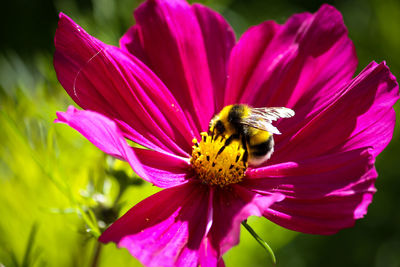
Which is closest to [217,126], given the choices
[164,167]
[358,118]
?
[164,167]

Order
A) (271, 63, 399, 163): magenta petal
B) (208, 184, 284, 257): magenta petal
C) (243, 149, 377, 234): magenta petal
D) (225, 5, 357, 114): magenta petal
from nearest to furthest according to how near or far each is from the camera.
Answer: (208, 184, 284, 257): magenta petal, (243, 149, 377, 234): magenta petal, (271, 63, 399, 163): magenta petal, (225, 5, 357, 114): magenta petal

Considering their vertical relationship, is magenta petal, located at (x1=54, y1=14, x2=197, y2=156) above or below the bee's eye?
above

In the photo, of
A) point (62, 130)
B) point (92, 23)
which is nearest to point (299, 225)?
point (62, 130)

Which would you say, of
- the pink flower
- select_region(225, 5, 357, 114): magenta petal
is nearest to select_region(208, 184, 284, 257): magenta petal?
the pink flower

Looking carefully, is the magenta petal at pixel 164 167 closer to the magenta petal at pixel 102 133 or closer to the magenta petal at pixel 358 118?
the magenta petal at pixel 102 133

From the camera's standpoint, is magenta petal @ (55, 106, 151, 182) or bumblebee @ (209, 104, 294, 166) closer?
magenta petal @ (55, 106, 151, 182)

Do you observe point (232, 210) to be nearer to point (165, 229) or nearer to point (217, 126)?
point (165, 229)

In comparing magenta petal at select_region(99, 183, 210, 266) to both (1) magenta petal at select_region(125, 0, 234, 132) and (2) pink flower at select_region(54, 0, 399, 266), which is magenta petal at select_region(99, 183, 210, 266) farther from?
→ (1) magenta petal at select_region(125, 0, 234, 132)
